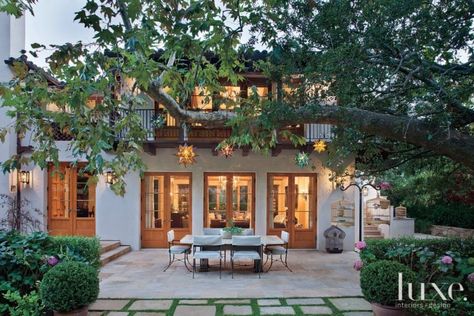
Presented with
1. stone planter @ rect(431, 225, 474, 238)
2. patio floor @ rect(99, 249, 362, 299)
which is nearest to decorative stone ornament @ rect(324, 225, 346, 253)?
patio floor @ rect(99, 249, 362, 299)

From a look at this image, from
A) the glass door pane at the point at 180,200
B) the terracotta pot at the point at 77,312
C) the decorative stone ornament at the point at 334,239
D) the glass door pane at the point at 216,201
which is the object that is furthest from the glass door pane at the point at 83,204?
the decorative stone ornament at the point at 334,239

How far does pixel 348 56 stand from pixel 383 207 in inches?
467

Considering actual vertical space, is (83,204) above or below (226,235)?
above

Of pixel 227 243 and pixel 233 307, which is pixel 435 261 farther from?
pixel 227 243

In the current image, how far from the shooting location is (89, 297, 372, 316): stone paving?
529 cm

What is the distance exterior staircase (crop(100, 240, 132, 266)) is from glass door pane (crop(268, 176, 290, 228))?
4353mm

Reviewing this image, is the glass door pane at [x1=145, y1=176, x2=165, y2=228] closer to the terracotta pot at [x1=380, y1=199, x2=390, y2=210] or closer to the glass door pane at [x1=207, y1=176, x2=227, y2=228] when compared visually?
the glass door pane at [x1=207, y1=176, x2=227, y2=228]

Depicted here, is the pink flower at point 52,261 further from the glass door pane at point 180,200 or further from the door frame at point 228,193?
the door frame at point 228,193

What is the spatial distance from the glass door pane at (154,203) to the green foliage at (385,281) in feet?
24.4

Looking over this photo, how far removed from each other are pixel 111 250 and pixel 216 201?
3263 millimetres

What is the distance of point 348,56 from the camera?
398 cm

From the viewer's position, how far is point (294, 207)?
11.2 meters

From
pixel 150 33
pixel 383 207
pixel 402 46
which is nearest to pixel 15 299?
pixel 150 33

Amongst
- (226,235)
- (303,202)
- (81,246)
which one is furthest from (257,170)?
(81,246)
